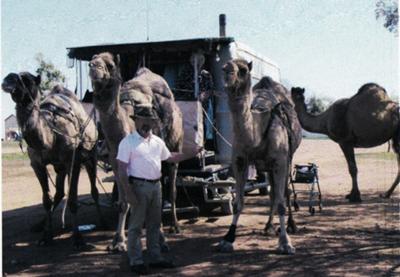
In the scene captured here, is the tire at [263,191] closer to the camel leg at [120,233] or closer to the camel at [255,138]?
the camel at [255,138]

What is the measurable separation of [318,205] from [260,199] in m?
2.45

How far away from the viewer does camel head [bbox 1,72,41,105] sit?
24.2 ft

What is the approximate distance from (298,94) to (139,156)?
805cm

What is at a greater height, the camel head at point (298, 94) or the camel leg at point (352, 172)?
the camel head at point (298, 94)

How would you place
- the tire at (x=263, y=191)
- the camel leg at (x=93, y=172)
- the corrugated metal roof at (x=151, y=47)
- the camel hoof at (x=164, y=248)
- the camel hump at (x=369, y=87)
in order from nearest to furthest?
the camel hoof at (x=164, y=248) < the camel leg at (x=93, y=172) < the corrugated metal roof at (x=151, y=47) < the camel hump at (x=369, y=87) < the tire at (x=263, y=191)

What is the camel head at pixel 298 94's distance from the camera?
44.7ft

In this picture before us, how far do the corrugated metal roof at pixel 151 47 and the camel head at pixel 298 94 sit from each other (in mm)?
3423

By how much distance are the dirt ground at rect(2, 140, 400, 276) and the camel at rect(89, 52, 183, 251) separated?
29.9 inches

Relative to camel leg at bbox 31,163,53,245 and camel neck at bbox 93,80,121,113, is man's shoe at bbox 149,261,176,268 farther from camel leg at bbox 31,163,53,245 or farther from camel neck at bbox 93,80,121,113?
camel leg at bbox 31,163,53,245

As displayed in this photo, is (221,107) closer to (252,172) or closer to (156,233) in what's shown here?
(252,172)

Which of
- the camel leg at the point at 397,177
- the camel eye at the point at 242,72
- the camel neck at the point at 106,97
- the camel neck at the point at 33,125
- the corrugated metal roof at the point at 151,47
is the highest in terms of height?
the corrugated metal roof at the point at 151,47

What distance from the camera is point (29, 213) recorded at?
39.9 feet

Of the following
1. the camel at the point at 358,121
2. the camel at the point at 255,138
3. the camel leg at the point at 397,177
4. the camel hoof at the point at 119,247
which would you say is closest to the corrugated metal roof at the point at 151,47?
the camel at the point at 255,138

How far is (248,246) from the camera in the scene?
26.5 feet
